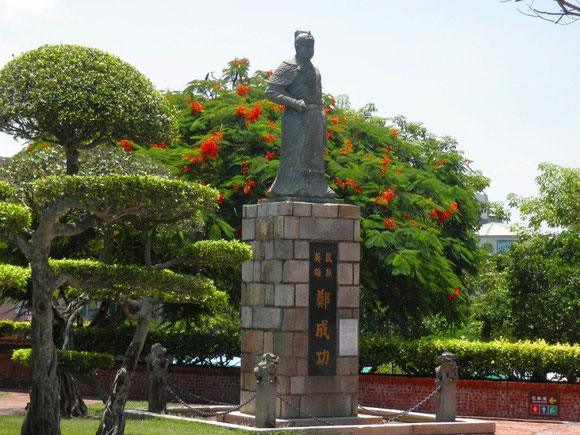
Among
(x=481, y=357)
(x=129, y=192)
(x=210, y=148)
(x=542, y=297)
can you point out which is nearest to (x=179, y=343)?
(x=210, y=148)

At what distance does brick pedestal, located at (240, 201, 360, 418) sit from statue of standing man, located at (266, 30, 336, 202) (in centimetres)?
38

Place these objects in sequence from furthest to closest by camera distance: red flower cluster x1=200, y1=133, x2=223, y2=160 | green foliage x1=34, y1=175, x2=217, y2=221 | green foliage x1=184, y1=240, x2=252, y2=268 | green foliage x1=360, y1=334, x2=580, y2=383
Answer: red flower cluster x1=200, y1=133, x2=223, y2=160 < green foliage x1=360, y1=334, x2=580, y2=383 < green foliage x1=184, y1=240, x2=252, y2=268 < green foliage x1=34, y1=175, x2=217, y2=221

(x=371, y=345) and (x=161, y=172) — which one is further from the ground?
(x=161, y=172)

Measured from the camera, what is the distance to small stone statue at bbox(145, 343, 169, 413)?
17.9 meters

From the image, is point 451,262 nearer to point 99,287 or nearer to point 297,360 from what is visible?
point 297,360

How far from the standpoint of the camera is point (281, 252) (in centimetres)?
1664

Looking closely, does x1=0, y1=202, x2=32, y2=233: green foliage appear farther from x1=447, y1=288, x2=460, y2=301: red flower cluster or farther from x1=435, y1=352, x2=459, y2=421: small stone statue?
x1=447, y1=288, x2=460, y2=301: red flower cluster

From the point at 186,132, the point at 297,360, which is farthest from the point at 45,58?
the point at 186,132

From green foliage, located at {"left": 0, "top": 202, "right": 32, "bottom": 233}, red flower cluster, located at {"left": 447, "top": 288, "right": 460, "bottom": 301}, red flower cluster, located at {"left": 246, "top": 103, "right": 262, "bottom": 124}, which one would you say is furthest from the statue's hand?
red flower cluster, located at {"left": 447, "top": 288, "right": 460, "bottom": 301}

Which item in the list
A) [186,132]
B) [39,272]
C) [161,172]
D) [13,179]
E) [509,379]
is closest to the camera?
[39,272]

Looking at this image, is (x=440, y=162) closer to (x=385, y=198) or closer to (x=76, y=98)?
(x=385, y=198)

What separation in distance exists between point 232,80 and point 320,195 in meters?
9.35

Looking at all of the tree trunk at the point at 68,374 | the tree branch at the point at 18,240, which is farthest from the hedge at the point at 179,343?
the tree branch at the point at 18,240

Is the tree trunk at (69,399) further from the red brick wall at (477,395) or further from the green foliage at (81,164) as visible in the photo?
the red brick wall at (477,395)
